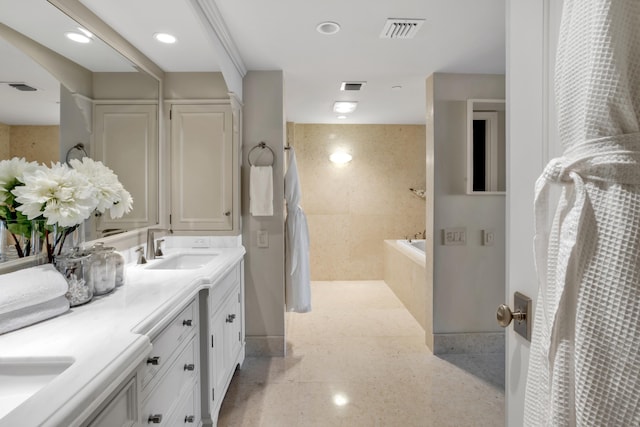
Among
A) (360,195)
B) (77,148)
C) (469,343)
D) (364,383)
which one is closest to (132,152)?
(77,148)

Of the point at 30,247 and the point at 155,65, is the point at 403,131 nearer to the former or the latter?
the point at 155,65

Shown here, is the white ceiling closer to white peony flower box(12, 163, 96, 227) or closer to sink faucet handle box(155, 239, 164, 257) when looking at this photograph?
white peony flower box(12, 163, 96, 227)

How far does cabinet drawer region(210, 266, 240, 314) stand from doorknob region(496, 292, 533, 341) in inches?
56.1

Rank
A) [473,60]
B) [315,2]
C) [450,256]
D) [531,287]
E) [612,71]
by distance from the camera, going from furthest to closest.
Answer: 1. [450,256]
2. [473,60]
3. [315,2]
4. [531,287]
5. [612,71]

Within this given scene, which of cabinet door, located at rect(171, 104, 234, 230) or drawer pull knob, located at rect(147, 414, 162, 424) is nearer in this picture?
drawer pull knob, located at rect(147, 414, 162, 424)

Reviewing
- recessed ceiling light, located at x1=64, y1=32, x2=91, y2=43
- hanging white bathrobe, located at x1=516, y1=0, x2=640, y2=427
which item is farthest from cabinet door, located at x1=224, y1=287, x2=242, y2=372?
hanging white bathrobe, located at x1=516, y1=0, x2=640, y2=427

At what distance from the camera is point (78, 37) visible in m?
1.48

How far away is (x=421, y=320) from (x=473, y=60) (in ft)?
7.73

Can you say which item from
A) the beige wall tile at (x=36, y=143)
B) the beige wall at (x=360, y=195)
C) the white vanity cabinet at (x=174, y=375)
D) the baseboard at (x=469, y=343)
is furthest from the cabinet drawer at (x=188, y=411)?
the beige wall at (x=360, y=195)

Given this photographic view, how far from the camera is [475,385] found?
7.77ft

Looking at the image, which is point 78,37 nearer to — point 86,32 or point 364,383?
point 86,32

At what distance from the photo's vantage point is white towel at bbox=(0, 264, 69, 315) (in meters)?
0.96

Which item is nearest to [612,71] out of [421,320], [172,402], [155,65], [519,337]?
[519,337]

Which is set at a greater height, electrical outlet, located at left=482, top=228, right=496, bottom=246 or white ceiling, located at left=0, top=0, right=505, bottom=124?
white ceiling, located at left=0, top=0, right=505, bottom=124
